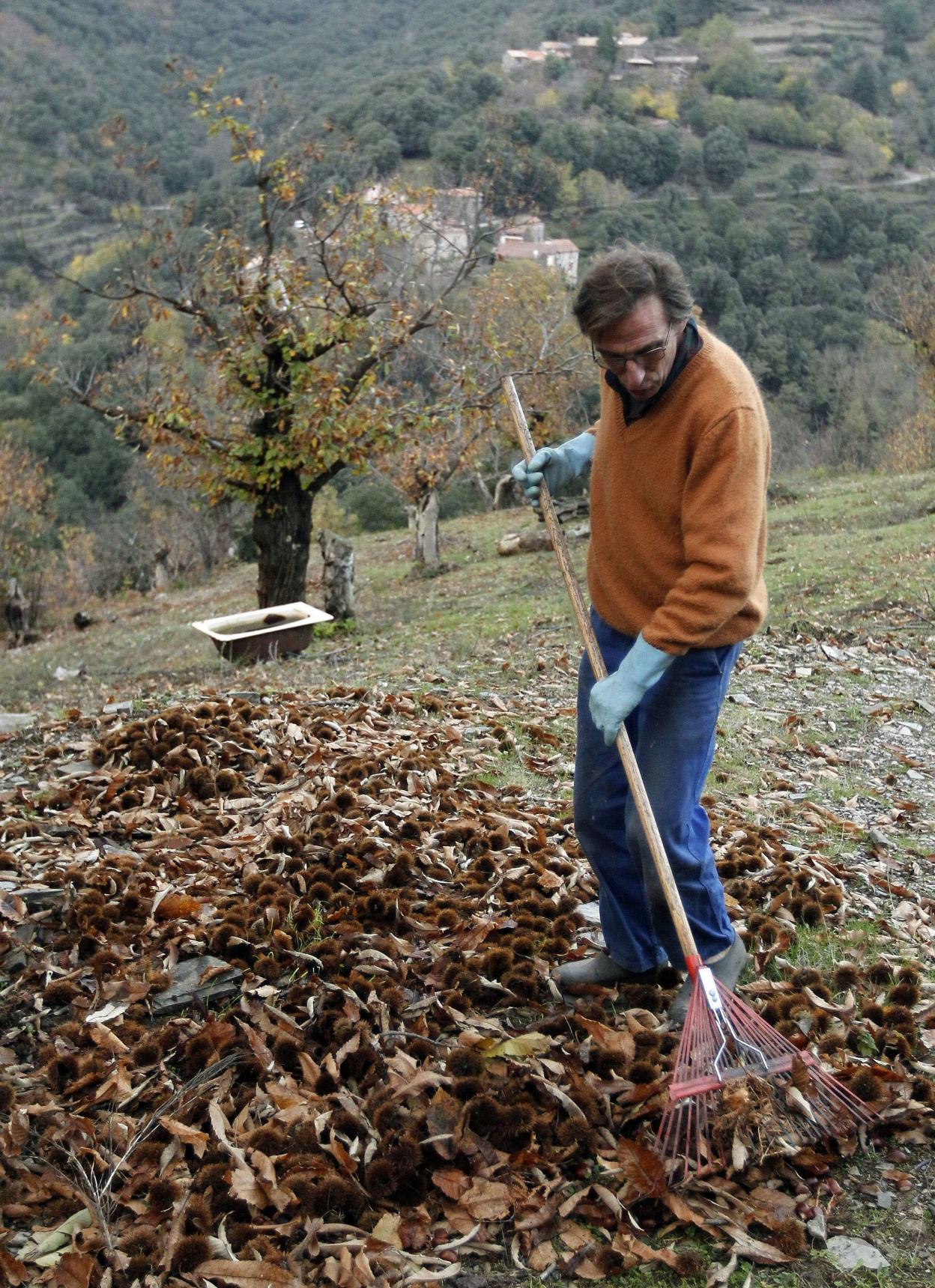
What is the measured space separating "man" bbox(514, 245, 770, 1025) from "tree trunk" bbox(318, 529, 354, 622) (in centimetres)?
980

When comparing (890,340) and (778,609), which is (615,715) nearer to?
(778,609)

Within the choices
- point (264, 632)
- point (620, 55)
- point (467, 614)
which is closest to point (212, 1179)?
point (264, 632)

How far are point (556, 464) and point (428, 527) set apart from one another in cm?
1502

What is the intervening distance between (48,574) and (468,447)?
1367 cm

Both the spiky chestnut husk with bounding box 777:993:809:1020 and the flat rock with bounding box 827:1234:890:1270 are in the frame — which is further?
the spiky chestnut husk with bounding box 777:993:809:1020

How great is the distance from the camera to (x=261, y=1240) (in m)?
2.60

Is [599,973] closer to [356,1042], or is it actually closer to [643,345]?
[356,1042]

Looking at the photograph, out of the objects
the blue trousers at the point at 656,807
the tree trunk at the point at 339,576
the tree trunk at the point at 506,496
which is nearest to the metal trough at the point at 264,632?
the tree trunk at the point at 339,576

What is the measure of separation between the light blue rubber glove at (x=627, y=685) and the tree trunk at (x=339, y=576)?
10.5 metres

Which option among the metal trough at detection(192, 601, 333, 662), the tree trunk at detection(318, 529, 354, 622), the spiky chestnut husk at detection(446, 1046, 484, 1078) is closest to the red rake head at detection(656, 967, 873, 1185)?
the spiky chestnut husk at detection(446, 1046, 484, 1078)

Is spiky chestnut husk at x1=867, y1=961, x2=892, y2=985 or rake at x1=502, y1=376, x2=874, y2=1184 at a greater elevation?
rake at x1=502, y1=376, x2=874, y2=1184

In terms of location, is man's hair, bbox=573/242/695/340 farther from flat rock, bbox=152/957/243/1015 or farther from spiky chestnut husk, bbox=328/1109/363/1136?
flat rock, bbox=152/957/243/1015

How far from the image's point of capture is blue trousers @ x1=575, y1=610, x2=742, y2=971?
3.04 meters

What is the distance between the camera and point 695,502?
9.16 ft
